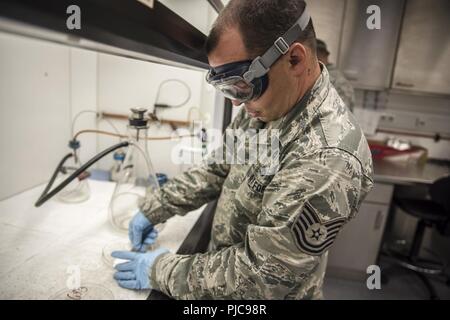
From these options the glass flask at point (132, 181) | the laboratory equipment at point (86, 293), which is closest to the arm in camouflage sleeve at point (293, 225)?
the laboratory equipment at point (86, 293)

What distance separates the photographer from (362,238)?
7.66 feet

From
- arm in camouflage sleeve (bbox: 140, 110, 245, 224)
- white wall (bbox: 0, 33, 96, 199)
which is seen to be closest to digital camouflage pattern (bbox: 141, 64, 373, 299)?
arm in camouflage sleeve (bbox: 140, 110, 245, 224)

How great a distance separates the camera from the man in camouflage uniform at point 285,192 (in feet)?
2.16

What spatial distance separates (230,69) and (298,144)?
24 centimetres

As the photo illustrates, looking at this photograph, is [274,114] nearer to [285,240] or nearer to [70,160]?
[285,240]

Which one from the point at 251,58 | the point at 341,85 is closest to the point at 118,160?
the point at 251,58

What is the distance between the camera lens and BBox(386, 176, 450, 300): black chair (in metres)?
2.03

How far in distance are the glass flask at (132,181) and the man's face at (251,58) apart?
51 centimetres

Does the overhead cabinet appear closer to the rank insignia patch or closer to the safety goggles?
the safety goggles

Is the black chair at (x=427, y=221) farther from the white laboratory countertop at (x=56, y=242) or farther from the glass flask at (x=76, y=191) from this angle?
the glass flask at (x=76, y=191)

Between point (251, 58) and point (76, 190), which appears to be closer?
point (251, 58)

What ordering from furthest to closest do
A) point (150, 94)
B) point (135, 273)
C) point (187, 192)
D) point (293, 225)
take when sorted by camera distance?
1. point (150, 94)
2. point (187, 192)
3. point (135, 273)
4. point (293, 225)

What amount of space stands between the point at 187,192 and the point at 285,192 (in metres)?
0.51

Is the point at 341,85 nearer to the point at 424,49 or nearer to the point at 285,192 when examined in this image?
the point at 424,49
